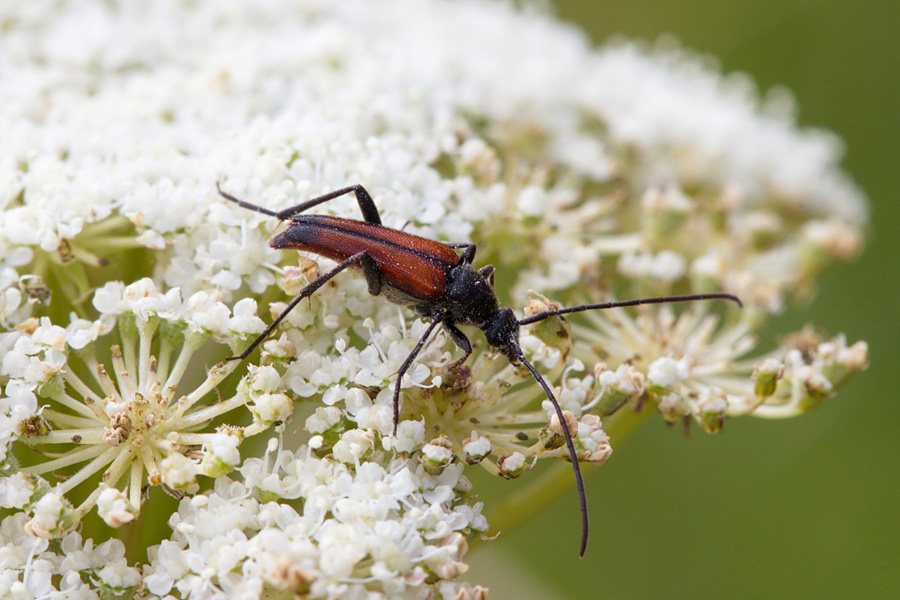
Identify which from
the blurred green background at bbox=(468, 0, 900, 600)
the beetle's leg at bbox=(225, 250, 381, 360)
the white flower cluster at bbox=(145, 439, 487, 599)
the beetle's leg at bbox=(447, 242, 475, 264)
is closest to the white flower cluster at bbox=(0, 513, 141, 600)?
the white flower cluster at bbox=(145, 439, 487, 599)

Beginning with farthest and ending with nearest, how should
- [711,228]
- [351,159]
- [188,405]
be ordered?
[711,228]
[351,159]
[188,405]

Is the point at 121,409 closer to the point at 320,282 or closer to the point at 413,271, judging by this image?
the point at 320,282

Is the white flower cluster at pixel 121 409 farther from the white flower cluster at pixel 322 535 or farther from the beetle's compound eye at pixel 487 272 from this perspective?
the beetle's compound eye at pixel 487 272

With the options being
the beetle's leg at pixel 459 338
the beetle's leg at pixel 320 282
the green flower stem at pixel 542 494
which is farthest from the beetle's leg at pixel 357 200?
the green flower stem at pixel 542 494

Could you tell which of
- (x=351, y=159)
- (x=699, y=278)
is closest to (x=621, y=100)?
(x=699, y=278)

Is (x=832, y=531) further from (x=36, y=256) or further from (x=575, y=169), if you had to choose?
(x=36, y=256)
